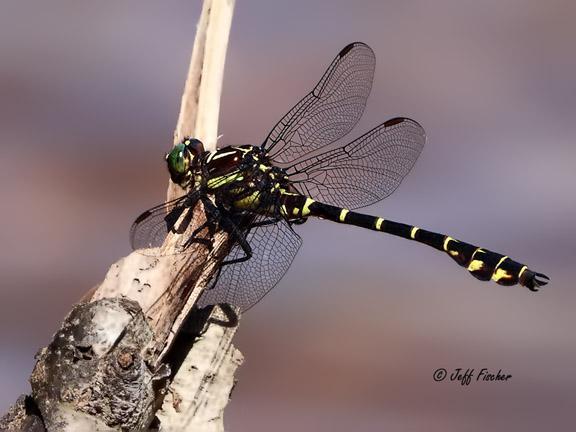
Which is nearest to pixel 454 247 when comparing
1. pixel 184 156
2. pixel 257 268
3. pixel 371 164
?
pixel 371 164

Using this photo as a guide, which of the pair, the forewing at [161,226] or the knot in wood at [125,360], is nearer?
the knot in wood at [125,360]

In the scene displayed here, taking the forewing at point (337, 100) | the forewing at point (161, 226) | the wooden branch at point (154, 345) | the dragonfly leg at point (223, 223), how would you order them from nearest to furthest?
the wooden branch at point (154, 345) → the forewing at point (161, 226) → the dragonfly leg at point (223, 223) → the forewing at point (337, 100)

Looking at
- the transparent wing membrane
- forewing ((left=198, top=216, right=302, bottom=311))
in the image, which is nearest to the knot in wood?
the transparent wing membrane

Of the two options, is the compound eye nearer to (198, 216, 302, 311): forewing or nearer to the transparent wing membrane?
the transparent wing membrane

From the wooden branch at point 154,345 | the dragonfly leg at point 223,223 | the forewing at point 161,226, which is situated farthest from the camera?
the dragonfly leg at point 223,223

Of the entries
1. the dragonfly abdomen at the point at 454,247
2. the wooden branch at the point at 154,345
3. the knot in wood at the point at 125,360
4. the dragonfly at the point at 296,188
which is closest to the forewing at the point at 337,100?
the dragonfly at the point at 296,188

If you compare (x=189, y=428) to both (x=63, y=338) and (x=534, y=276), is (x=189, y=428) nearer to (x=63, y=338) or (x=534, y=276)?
(x=63, y=338)

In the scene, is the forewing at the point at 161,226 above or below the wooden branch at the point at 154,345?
above

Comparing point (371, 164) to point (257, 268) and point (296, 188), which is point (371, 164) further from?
point (257, 268)

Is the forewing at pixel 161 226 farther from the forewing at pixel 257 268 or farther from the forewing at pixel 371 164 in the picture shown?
the forewing at pixel 371 164
